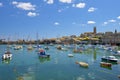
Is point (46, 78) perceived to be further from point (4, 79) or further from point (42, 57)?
point (42, 57)

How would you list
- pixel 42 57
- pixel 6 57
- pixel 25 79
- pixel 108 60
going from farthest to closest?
1. pixel 42 57
2. pixel 6 57
3. pixel 108 60
4. pixel 25 79

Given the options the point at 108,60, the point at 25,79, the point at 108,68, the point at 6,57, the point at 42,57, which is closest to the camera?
the point at 25,79

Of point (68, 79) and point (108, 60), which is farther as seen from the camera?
point (108, 60)

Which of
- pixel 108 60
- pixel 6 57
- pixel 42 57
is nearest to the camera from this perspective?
pixel 108 60

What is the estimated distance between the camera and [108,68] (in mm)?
53656

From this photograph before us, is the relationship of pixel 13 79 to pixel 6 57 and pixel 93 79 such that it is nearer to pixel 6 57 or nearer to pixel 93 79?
pixel 93 79

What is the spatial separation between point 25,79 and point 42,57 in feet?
138

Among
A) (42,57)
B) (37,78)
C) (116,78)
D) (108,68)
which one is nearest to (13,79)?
(37,78)

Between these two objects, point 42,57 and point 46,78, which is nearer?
point 46,78

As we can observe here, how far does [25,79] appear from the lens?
3850 centimetres

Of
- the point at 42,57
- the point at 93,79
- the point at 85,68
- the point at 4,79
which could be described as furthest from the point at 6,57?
the point at 93,79

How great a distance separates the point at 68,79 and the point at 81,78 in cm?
260

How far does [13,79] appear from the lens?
38.8 m

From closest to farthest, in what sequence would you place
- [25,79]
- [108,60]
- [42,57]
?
[25,79] < [108,60] < [42,57]
